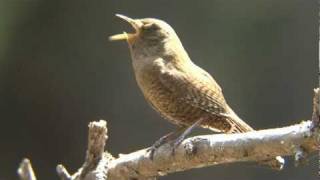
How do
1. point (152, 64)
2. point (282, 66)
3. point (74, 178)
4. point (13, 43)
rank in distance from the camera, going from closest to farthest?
point (74, 178) → point (152, 64) → point (282, 66) → point (13, 43)

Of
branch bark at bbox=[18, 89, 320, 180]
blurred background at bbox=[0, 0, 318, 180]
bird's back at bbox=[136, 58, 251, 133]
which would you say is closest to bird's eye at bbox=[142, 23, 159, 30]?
bird's back at bbox=[136, 58, 251, 133]

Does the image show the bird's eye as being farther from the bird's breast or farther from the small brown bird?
the bird's breast

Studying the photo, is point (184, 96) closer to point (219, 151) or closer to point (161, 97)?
point (161, 97)

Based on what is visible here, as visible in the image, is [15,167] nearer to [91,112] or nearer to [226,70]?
[91,112]

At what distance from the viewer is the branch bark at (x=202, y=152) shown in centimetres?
296

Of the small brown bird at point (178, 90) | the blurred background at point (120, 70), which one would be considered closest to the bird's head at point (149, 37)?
the small brown bird at point (178, 90)

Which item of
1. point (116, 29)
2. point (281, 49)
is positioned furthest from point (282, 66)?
point (116, 29)

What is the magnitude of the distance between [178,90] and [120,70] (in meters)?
4.33

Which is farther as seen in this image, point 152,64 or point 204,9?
point 204,9

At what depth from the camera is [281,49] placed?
787 centimetres

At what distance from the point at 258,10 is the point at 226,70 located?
60cm

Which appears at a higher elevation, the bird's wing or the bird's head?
the bird's head

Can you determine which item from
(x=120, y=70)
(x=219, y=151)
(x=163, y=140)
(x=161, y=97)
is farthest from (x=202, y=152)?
(x=120, y=70)

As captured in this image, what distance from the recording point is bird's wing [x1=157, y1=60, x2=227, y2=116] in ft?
12.1
